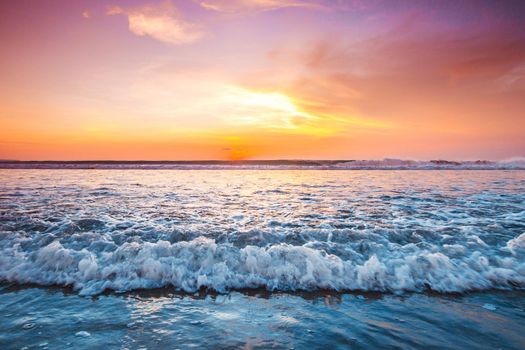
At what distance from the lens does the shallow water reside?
3408 mm

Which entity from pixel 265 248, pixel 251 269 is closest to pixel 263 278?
pixel 251 269

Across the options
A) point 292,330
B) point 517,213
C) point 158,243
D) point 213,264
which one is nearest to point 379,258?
point 292,330

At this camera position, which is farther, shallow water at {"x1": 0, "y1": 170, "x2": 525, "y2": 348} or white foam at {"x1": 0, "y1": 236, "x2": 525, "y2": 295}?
white foam at {"x1": 0, "y1": 236, "x2": 525, "y2": 295}

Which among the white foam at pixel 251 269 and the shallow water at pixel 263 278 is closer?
the shallow water at pixel 263 278

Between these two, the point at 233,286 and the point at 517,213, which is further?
the point at 517,213

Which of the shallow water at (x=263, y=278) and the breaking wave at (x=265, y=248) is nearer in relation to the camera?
the shallow water at (x=263, y=278)

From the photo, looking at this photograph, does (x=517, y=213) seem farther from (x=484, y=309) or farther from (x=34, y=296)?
(x=34, y=296)

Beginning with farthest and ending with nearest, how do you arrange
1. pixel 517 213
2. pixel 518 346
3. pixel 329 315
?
pixel 517 213 → pixel 329 315 → pixel 518 346

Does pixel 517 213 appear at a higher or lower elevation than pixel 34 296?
higher

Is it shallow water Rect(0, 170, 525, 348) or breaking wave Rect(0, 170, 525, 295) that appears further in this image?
breaking wave Rect(0, 170, 525, 295)

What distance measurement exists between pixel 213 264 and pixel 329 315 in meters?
2.30

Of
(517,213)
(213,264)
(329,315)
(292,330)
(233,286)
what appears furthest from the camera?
(517,213)

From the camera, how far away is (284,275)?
494 centimetres

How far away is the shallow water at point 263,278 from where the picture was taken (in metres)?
3.41
